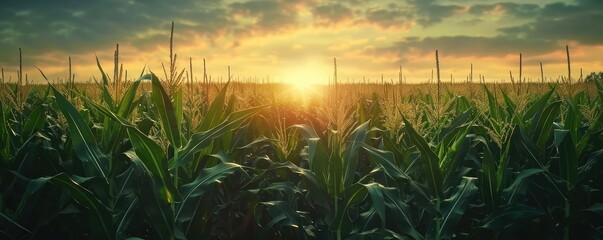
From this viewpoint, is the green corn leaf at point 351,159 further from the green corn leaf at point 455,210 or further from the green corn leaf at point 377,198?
the green corn leaf at point 455,210

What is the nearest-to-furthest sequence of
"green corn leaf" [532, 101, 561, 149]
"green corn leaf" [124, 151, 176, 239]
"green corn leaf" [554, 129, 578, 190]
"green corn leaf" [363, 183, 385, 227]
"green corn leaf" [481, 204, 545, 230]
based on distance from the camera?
"green corn leaf" [363, 183, 385, 227]
"green corn leaf" [124, 151, 176, 239]
"green corn leaf" [481, 204, 545, 230]
"green corn leaf" [554, 129, 578, 190]
"green corn leaf" [532, 101, 561, 149]

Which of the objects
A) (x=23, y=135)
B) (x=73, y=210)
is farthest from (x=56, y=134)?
(x=73, y=210)

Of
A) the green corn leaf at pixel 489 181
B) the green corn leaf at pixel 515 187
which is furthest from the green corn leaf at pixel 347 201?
the green corn leaf at pixel 515 187

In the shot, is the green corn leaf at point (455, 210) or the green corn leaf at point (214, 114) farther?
the green corn leaf at point (214, 114)

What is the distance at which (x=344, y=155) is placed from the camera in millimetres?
3566

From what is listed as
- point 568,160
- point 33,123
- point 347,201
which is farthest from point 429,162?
point 33,123

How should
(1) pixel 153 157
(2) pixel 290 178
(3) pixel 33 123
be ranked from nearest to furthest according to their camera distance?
(1) pixel 153 157 < (3) pixel 33 123 < (2) pixel 290 178

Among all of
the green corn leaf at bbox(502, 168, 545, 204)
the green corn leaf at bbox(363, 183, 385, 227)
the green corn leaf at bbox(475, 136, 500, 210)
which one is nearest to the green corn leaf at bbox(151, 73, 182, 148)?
the green corn leaf at bbox(363, 183, 385, 227)

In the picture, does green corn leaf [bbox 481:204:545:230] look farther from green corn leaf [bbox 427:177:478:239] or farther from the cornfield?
green corn leaf [bbox 427:177:478:239]

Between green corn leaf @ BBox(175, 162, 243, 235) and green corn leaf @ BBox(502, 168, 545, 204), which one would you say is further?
green corn leaf @ BBox(502, 168, 545, 204)

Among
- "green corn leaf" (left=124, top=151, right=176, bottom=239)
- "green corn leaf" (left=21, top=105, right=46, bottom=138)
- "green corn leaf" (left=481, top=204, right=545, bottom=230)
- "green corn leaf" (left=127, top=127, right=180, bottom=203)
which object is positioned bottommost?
"green corn leaf" (left=481, top=204, right=545, bottom=230)

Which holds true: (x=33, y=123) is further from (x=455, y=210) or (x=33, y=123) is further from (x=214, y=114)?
(x=455, y=210)

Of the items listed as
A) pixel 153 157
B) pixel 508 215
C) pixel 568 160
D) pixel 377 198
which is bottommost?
pixel 508 215

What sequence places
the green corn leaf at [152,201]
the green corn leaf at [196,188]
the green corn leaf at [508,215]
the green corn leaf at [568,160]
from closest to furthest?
1. the green corn leaf at [152,201]
2. the green corn leaf at [196,188]
3. the green corn leaf at [508,215]
4. the green corn leaf at [568,160]
